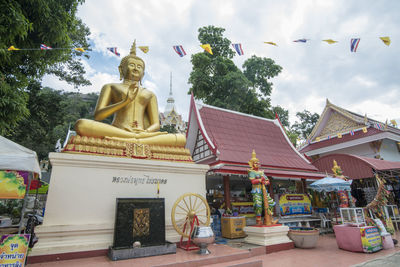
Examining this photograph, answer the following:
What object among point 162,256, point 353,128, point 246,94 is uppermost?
point 246,94

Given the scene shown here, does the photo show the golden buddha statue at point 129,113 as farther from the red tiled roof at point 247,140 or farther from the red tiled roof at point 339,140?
the red tiled roof at point 339,140

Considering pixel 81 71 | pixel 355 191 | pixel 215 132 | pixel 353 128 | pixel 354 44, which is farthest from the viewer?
pixel 81 71

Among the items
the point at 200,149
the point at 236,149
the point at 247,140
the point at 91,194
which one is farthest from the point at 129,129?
the point at 247,140

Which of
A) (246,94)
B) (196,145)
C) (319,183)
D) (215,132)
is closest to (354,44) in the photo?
(319,183)

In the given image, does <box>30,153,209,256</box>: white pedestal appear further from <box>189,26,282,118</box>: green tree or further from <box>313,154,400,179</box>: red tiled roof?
<box>189,26,282,118</box>: green tree

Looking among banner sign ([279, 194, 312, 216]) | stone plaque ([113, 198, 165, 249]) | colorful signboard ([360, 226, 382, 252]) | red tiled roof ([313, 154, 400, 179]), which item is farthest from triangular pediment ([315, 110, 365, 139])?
stone plaque ([113, 198, 165, 249])

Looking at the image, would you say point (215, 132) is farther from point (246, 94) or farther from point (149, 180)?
point (246, 94)

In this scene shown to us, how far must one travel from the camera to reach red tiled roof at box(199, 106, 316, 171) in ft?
26.0

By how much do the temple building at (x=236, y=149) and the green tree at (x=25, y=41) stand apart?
4572 mm

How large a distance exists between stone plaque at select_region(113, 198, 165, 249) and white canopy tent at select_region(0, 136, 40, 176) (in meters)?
1.55

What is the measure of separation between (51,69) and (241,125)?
11.7 metres

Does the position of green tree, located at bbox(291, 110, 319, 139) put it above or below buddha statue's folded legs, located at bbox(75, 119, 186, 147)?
above

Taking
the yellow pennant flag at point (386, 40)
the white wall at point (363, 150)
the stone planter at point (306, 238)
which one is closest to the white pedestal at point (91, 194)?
the stone planter at point (306, 238)

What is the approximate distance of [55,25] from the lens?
596cm
